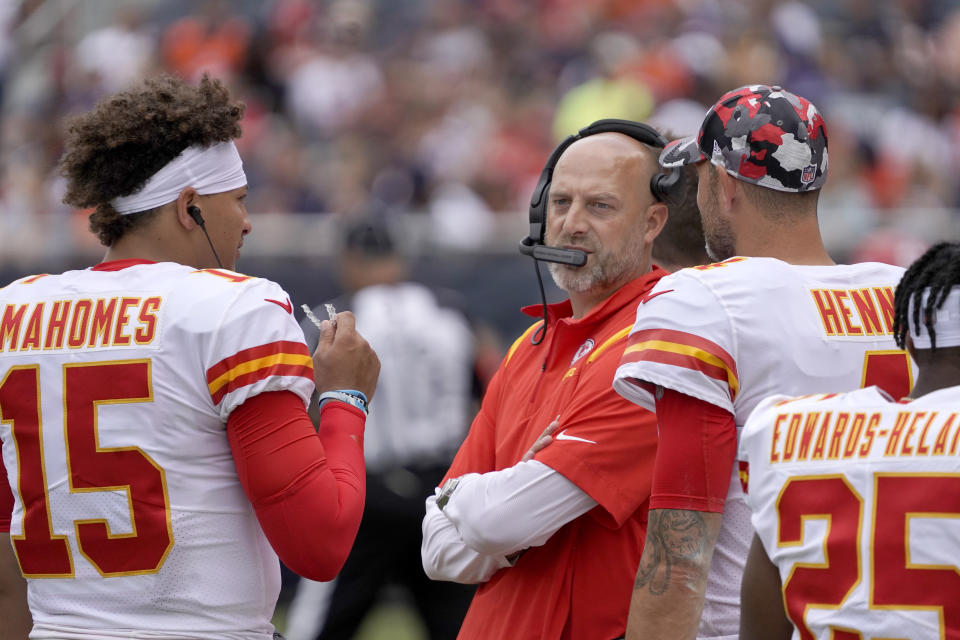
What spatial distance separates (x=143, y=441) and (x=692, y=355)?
113 centimetres

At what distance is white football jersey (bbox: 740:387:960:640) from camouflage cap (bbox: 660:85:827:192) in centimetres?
65

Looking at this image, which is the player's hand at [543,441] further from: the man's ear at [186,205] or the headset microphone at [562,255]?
the man's ear at [186,205]

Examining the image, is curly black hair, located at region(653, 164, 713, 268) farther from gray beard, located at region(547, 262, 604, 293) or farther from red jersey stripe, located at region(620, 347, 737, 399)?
red jersey stripe, located at region(620, 347, 737, 399)

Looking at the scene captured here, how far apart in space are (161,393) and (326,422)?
41 cm

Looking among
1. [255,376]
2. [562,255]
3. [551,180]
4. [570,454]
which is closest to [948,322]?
[570,454]

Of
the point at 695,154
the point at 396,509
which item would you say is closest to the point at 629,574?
the point at 695,154

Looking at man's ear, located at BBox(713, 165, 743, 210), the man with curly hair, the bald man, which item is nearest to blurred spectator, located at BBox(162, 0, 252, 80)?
the bald man

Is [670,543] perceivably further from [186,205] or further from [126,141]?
[126,141]

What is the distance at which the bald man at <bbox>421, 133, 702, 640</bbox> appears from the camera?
9.48 feet

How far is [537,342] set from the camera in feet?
11.1

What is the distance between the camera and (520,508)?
288cm

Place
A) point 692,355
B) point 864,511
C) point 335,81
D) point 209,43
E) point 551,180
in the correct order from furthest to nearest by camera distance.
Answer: point 209,43 < point 335,81 < point 551,180 < point 692,355 < point 864,511

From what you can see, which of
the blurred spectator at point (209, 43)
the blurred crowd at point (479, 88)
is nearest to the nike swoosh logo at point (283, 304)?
the blurred crowd at point (479, 88)

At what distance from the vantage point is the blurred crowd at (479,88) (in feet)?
31.0
